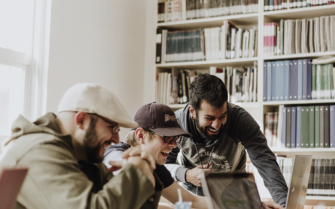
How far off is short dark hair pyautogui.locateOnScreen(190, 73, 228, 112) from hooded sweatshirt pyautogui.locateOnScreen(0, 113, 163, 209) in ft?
3.34

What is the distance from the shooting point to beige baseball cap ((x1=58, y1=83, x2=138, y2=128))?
1020mm

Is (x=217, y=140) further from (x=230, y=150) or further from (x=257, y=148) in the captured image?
(x=257, y=148)

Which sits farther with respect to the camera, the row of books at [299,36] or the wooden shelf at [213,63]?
the wooden shelf at [213,63]

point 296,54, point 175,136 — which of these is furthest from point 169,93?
point 175,136

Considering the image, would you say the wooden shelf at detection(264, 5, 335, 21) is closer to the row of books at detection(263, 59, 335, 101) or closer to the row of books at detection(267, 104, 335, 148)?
the row of books at detection(263, 59, 335, 101)

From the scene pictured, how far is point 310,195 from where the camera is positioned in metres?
2.91

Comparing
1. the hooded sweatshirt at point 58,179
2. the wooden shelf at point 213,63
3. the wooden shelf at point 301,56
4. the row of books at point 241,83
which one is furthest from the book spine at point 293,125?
the hooded sweatshirt at point 58,179

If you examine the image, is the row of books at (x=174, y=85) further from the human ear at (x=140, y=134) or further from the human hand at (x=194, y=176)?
the human ear at (x=140, y=134)

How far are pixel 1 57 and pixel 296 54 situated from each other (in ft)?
7.31

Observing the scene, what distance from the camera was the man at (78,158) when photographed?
2.83 ft

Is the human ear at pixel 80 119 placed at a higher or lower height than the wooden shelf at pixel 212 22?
lower

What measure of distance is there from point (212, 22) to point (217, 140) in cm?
161

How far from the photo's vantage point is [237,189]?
4.05ft

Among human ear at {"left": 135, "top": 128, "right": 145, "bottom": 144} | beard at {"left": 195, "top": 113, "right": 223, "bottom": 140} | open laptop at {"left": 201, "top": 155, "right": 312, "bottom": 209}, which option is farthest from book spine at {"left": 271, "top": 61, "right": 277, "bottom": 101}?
human ear at {"left": 135, "top": 128, "right": 145, "bottom": 144}
